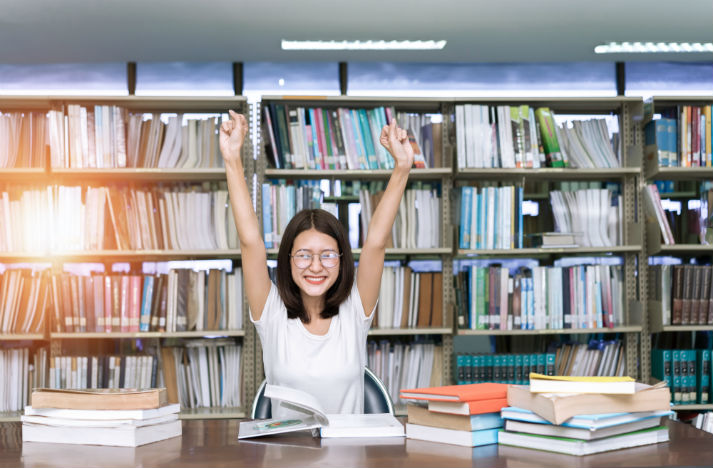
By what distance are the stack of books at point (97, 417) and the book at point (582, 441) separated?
0.77 m

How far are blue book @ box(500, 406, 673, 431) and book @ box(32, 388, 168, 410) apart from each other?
780mm

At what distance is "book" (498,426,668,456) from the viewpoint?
1.53 m

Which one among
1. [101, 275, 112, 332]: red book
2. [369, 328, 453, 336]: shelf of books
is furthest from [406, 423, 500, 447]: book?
[101, 275, 112, 332]: red book

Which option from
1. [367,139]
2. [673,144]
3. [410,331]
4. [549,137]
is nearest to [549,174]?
[549,137]

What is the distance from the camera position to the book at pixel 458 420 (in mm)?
1635

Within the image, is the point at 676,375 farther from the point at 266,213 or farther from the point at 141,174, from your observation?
the point at 141,174

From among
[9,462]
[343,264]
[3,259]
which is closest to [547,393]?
[343,264]

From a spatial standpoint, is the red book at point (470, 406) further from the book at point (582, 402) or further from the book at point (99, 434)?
the book at point (99, 434)

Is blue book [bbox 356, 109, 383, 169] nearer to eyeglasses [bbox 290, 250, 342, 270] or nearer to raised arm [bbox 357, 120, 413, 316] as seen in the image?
raised arm [bbox 357, 120, 413, 316]

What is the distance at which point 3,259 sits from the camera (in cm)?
398

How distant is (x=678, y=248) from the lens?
3916 mm

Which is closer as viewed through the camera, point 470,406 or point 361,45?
point 470,406

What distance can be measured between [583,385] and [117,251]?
2.74m

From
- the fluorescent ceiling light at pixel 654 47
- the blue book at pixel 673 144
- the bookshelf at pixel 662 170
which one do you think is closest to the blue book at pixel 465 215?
the bookshelf at pixel 662 170
